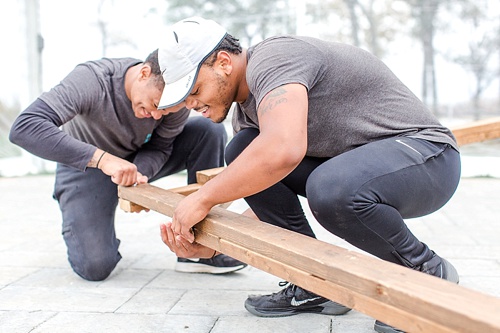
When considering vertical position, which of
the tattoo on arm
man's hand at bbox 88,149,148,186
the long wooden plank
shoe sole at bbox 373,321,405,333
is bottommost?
shoe sole at bbox 373,321,405,333

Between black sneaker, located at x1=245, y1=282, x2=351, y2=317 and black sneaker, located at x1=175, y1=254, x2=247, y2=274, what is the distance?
568 mm

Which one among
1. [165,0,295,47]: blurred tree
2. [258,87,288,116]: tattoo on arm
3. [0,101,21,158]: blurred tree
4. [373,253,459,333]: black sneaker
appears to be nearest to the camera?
[258,87,288,116]: tattoo on arm

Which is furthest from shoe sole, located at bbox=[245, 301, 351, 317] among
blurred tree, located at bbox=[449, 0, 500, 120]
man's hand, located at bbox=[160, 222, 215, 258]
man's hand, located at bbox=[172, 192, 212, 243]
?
blurred tree, located at bbox=[449, 0, 500, 120]

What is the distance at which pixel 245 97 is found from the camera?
2.06 m

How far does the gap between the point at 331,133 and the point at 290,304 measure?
0.67 meters

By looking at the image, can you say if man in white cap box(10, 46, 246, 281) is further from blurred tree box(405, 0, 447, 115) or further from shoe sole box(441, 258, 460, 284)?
blurred tree box(405, 0, 447, 115)

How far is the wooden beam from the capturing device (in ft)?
8.82

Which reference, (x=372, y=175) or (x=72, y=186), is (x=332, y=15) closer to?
(x=72, y=186)

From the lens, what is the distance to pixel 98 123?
2.75 meters

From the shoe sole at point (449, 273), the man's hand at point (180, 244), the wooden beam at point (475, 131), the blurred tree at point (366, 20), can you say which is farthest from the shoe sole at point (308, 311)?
the blurred tree at point (366, 20)

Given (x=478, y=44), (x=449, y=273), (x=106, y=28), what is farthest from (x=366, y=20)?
(x=449, y=273)

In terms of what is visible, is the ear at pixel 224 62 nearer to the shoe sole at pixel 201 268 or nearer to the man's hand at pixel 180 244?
the man's hand at pixel 180 244

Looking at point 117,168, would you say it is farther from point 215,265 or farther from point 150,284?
point 215,265

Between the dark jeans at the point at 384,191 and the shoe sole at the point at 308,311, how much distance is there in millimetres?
385
